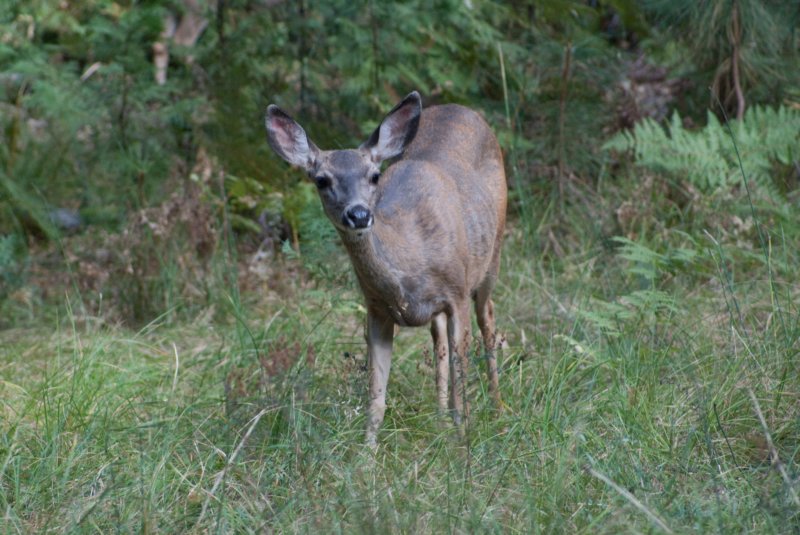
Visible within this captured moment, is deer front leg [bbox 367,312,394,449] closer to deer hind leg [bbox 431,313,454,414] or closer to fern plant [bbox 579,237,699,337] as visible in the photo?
deer hind leg [bbox 431,313,454,414]

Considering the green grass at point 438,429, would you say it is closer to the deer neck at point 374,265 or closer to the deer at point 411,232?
the deer at point 411,232

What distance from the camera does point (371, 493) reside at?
3.30 metres

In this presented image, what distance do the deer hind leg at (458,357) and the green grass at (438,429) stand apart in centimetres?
7

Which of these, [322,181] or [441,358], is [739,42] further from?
[322,181]

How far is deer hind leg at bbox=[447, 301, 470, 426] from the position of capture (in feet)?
12.5

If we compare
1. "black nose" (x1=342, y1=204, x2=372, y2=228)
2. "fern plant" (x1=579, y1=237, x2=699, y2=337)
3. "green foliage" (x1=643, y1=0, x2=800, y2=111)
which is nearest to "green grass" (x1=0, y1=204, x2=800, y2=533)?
"fern plant" (x1=579, y1=237, x2=699, y2=337)

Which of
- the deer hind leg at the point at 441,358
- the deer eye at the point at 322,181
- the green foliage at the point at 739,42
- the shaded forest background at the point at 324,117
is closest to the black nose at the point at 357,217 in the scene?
the deer eye at the point at 322,181

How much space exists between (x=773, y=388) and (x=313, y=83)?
3.93 m

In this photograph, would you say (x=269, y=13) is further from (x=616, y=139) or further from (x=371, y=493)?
(x=371, y=493)

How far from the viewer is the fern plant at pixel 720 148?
5852 millimetres

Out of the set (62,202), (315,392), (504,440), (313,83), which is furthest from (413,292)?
(62,202)

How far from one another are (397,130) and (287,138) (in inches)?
16.4

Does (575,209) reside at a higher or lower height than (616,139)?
lower

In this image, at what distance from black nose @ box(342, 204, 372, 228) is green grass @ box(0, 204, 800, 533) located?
55 centimetres
